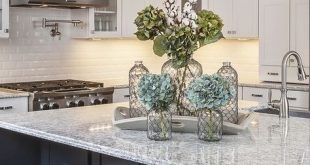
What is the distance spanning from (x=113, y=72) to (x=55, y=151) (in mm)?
3716

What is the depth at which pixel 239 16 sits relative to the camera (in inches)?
235

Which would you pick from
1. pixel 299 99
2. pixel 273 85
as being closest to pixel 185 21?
pixel 299 99

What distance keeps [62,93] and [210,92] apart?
311 centimetres

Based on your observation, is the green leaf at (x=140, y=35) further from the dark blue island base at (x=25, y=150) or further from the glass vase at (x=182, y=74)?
the dark blue island base at (x=25, y=150)

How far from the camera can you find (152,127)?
2320 mm

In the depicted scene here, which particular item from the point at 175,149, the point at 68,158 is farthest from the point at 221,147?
the point at 68,158

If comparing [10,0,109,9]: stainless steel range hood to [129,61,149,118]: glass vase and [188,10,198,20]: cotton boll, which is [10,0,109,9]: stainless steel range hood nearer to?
[129,61,149,118]: glass vase

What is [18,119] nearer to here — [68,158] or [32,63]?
[68,158]

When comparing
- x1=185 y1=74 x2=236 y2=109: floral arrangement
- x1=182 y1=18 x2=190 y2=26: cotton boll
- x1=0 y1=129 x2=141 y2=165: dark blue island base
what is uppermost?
x1=182 y1=18 x2=190 y2=26: cotton boll

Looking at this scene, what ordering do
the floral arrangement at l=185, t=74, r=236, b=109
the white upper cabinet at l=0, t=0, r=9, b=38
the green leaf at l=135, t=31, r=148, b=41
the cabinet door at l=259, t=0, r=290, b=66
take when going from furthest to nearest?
the cabinet door at l=259, t=0, r=290, b=66 → the white upper cabinet at l=0, t=0, r=9, b=38 → the green leaf at l=135, t=31, r=148, b=41 → the floral arrangement at l=185, t=74, r=236, b=109

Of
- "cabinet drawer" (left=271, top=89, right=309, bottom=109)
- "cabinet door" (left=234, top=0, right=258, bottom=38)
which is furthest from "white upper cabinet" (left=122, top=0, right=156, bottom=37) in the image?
"cabinet drawer" (left=271, top=89, right=309, bottom=109)

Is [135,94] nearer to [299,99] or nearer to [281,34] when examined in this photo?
[299,99]

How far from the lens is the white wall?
217 inches

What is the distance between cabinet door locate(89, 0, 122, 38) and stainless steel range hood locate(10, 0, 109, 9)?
157 millimetres
